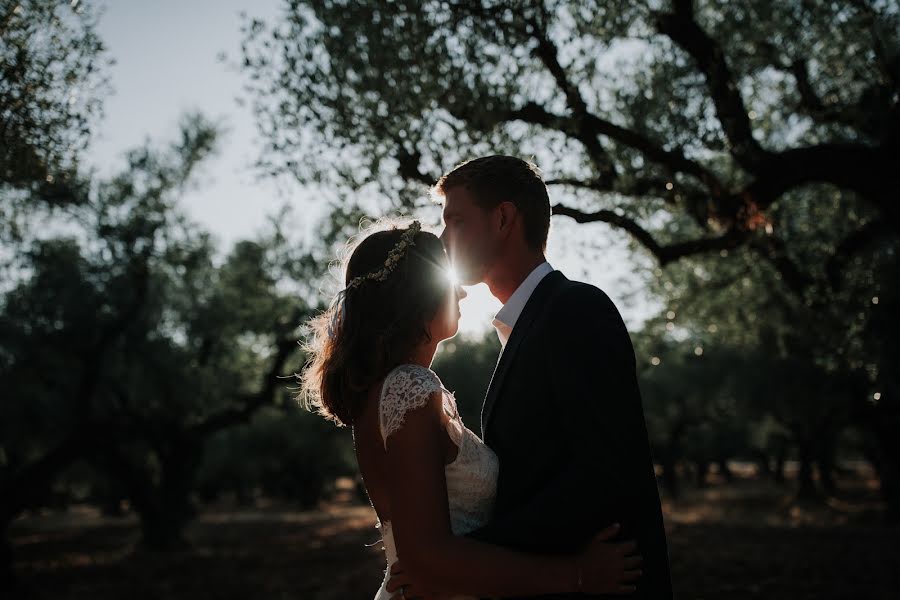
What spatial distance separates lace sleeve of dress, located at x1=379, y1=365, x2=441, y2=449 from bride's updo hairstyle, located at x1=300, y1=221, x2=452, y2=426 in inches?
5.3

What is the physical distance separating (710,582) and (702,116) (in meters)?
10.4

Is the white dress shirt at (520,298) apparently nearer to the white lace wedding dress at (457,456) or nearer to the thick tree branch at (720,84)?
the white lace wedding dress at (457,456)

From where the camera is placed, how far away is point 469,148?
861 centimetres

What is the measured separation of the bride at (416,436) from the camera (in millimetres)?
2596

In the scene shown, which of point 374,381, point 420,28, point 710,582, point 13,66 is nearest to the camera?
point 374,381

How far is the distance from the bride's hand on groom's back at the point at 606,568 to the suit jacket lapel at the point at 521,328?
70 centimetres

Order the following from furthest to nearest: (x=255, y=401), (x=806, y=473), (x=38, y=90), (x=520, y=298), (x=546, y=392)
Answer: (x=806, y=473) → (x=255, y=401) → (x=38, y=90) → (x=520, y=298) → (x=546, y=392)

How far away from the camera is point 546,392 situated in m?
2.85

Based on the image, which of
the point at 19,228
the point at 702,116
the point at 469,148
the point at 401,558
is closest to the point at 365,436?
the point at 401,558

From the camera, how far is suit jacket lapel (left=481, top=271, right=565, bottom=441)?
3.03 metres

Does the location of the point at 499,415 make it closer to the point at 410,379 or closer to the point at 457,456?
the point at 457,456

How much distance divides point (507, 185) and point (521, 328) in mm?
627

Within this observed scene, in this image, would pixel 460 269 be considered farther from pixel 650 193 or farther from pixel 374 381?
pixel 650 193

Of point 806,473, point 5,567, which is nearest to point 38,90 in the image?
point 5,567
